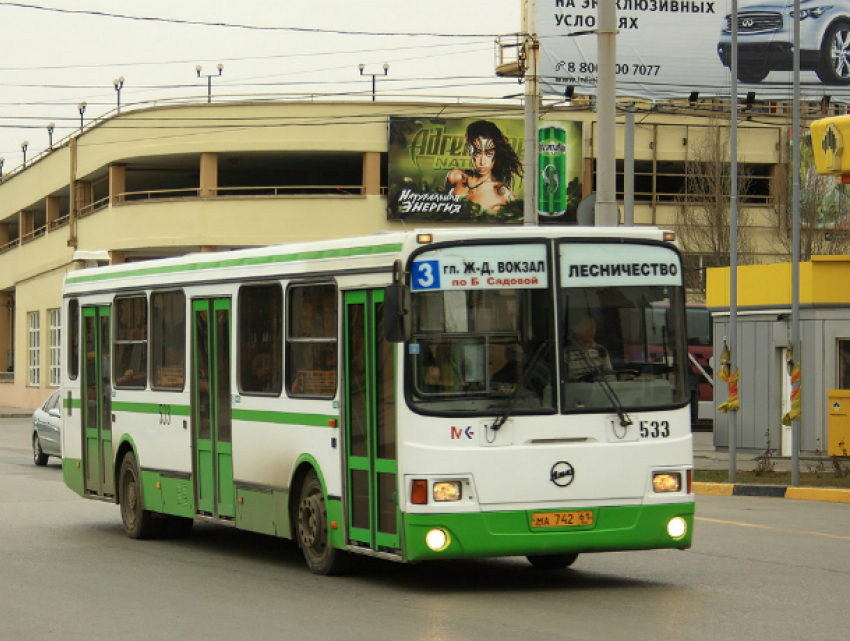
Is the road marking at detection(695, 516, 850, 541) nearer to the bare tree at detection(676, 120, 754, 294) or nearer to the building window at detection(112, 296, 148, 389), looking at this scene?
the building window at detection(112, 296, 148, 389)

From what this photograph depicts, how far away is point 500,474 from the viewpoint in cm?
1026

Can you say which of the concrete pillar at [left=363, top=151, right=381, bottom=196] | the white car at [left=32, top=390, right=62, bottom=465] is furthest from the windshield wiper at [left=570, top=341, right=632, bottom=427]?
the concrete pillar at [left=363, top=151, right=381, bottom=196]

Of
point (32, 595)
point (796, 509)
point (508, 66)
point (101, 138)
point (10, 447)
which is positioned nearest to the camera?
point (32, 595)

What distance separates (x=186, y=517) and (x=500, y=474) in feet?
16.2

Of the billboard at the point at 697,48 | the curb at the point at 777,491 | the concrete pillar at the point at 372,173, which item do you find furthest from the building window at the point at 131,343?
the concrete pillar at the point at 372,173

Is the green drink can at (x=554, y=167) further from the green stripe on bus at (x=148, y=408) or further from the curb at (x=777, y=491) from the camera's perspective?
the green stripe on bus at (x=148, y=408)

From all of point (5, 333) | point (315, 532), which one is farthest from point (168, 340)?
point (5, 333)

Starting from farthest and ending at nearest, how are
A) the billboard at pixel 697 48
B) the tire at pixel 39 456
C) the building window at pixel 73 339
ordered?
1. the billboard at pixel 697 48
2. the tire at pixel 39 456
3. the building window at pixel 73 339

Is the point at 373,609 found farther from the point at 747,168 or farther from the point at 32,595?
the point at 747,168

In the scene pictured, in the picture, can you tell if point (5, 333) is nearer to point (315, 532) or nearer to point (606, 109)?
point (606, 109)

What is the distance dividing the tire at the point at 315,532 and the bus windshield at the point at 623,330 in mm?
2215

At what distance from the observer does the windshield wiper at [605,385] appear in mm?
10570

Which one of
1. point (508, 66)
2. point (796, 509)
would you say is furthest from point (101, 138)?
point (796, 509)

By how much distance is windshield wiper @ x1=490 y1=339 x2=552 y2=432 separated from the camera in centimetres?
1026
